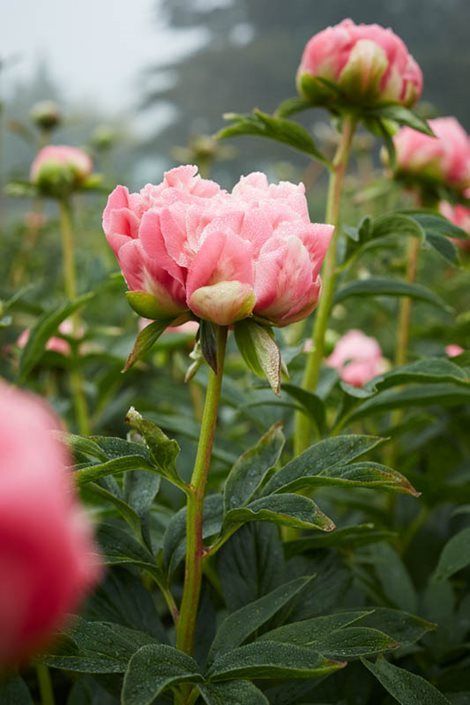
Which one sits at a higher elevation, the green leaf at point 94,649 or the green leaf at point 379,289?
the green leaf at point 379,289

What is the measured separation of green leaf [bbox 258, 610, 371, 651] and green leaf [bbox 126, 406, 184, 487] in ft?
0.33

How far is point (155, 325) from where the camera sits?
44 centimetres

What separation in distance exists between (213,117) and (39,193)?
1580 cm

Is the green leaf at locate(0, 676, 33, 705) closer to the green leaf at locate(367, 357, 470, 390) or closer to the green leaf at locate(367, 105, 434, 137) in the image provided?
the green leaf at locate(367, 357, 470, 390)

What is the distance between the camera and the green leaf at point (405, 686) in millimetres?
420

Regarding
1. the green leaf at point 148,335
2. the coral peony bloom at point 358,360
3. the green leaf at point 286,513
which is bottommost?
the coral peony bloom at point 358,360

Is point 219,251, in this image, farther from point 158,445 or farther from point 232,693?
point 232,693

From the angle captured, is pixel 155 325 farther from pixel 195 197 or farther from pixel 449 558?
pixel 449 558

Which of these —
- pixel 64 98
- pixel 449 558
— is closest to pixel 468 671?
pixel 449 558

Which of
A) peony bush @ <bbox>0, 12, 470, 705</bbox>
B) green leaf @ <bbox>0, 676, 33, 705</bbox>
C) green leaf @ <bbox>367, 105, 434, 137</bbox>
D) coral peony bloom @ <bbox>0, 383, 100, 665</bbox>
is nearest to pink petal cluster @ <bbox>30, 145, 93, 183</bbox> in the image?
peony bush @ <bbox>0, 12, 470, 705</bbox>

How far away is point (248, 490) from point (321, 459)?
56mm

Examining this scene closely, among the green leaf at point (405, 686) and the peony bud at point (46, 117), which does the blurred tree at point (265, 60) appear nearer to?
the peony bud at point (46, 117)

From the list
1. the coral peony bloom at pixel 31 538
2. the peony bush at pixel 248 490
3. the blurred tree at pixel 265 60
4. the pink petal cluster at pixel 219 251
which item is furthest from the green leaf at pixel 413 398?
the blurred tree at pixel 265 60

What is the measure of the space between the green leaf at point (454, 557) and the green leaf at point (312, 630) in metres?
0.13
